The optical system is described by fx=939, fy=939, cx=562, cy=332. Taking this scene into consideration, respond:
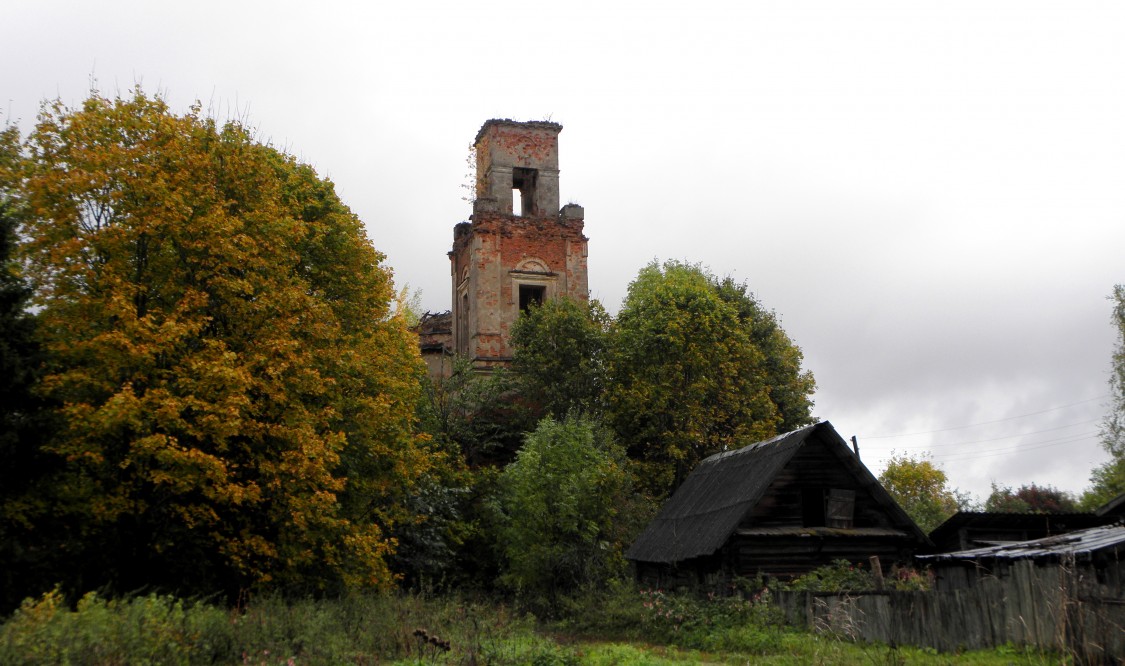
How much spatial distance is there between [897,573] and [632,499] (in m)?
10.8

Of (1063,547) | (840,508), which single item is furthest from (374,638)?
(840,508)

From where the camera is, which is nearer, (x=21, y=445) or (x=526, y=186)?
(x=21, y=445)

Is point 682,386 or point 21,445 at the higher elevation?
point 682,386

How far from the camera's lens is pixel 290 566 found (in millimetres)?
20109

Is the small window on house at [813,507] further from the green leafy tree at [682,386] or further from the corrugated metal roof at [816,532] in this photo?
the green leafy tree at [682,386]

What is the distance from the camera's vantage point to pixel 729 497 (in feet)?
77.6

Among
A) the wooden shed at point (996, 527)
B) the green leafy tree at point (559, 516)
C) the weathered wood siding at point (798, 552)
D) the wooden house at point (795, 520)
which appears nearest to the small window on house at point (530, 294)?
the green leafy tree at point (559, 516)

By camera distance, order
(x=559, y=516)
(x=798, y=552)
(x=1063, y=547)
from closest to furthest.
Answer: (x=1063, y=547)
(x=798, y=552)
(x=559, y=516)

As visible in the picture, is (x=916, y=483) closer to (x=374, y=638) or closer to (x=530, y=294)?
(x=530, y=294)

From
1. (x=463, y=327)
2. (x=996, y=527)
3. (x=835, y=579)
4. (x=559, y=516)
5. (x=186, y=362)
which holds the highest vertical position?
(x=463, y=327)

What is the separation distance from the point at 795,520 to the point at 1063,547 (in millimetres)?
8115

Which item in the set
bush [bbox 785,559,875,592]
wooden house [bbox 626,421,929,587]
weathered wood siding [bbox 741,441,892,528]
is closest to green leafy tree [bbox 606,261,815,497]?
wooden house [bbox 626,421,929,587]

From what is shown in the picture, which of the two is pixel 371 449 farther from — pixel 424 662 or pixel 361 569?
pixel 424 662

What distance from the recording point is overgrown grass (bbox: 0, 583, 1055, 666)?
1233 cm
